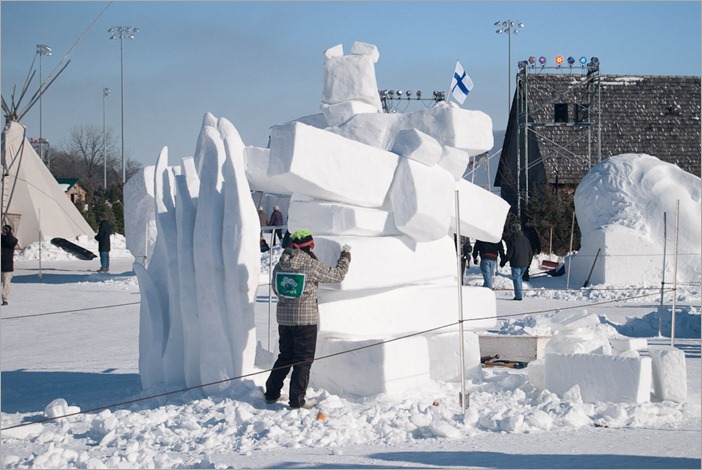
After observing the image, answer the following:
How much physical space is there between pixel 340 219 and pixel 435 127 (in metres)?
1.42

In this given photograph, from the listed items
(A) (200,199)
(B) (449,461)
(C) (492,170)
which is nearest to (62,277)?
(A) (200,199)

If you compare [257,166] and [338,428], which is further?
[257,166]

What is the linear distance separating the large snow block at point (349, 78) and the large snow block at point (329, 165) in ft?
4.77

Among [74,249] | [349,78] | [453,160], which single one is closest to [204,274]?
[453,160]

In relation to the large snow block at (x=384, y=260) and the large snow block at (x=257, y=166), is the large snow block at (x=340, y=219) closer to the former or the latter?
the large snow block at (x=384, y=260)

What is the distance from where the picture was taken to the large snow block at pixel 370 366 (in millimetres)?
7254

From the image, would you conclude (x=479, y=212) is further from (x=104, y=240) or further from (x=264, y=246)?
(x=264, y=246)

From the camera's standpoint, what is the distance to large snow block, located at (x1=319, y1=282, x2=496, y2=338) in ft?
24.9

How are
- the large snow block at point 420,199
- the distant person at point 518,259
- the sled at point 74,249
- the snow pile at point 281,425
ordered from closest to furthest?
1. the snow pile at point 281,425
2. the large snow block at point 420,199
3. the distant person at point 518,259
4. the sled at point 74,249

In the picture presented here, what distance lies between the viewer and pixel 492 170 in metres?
49.2

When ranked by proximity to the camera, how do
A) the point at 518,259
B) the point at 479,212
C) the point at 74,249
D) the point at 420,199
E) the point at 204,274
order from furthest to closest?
1. the point at 74,249
2. the point at 518,259
3. the point at 479,212
4. the point at 420,199
5. the point at 204,274

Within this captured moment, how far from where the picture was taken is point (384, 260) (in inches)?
300

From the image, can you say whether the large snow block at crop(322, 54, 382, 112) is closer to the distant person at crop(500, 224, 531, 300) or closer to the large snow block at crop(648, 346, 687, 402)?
the large snow block at crop(648, 346, 687, 402)

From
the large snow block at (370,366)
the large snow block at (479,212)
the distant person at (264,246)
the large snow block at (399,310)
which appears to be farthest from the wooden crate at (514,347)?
the distant person at (264,246)
